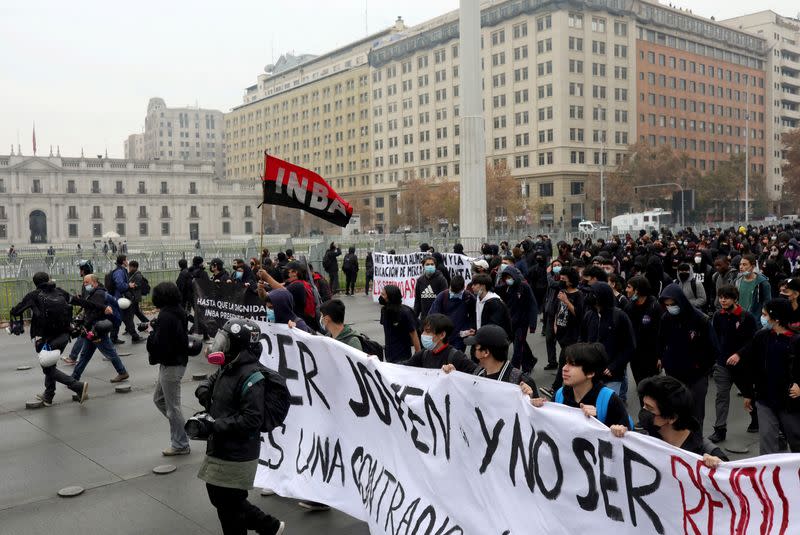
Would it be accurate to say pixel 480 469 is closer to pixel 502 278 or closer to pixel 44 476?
pixel 44 476

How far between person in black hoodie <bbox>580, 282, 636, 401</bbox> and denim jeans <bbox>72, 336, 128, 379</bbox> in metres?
6.95

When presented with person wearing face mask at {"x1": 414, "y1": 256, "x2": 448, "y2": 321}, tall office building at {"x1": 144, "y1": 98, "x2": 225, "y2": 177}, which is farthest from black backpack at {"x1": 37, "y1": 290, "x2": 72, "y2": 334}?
tall office building at {"x1": 144, "y1": 98, "x2": 225, "y2": 177}

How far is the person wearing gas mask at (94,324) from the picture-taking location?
1048 centimetres

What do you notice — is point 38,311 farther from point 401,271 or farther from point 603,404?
point 401,271

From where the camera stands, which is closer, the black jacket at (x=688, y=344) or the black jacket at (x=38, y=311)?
the black jacket at (x=688, y=344)

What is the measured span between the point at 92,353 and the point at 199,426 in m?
6.86

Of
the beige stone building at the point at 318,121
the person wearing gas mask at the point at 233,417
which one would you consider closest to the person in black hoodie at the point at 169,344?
the person wearing gas mask at the point at 233,417

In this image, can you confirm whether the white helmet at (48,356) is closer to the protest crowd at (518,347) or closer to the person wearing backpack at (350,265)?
the protest crowd at (518,347)

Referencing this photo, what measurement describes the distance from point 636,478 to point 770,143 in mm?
127547

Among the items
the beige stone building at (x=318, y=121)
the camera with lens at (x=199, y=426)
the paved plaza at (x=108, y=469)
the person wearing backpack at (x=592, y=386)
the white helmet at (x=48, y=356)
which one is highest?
the beige stone building at (x=318, y=121)

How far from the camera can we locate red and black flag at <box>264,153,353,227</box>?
8.45 m

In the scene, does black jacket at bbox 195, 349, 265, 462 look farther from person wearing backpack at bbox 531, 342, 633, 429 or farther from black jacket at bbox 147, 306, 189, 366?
black jacket at bbox 147, 306, 189, 366

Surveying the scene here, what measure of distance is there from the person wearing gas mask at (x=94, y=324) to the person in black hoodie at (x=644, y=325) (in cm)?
703

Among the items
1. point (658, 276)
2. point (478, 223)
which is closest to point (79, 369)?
point (658, 276)
